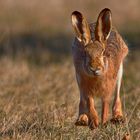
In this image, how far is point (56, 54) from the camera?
14.9 meters

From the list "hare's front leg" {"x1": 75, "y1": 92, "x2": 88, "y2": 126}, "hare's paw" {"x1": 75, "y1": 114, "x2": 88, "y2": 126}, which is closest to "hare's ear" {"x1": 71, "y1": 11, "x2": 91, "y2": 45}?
"hare's front leg" {"x1": 75, "y1": 92, "x2": 88, "y2": 126}

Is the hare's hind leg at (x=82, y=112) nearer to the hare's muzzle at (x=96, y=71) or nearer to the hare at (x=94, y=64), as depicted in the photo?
the hare at (x=94, y=64)

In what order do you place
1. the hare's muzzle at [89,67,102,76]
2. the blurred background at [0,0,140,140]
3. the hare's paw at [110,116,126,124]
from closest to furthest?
the hare's muzzle at [89,67,102,76] < the blurred background at [0,0,140,140] < the hare's paw at [110,116,126,124]

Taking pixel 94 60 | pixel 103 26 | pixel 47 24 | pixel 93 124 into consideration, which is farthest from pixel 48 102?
pixel 47 24

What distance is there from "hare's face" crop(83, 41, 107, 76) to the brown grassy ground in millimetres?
662

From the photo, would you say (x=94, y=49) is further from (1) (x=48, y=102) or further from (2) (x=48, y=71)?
(2) (x=48, y=71)

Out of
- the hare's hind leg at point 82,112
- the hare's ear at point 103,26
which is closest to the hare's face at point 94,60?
the hare's ear at point 103,26

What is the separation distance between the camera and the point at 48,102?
9695mm

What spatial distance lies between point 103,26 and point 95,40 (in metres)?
0.18

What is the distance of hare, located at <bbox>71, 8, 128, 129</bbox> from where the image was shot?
7.04 m

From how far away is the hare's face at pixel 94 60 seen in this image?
690 centimetres

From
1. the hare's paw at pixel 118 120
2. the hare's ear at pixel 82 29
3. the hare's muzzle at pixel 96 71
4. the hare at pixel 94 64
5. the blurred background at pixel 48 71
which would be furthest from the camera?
the hare's paw at pixel 118 120

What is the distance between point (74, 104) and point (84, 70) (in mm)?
2167

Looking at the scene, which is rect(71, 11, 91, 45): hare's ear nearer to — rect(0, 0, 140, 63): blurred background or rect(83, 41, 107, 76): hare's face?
rect(83, 41, 107, 76): hare's face
